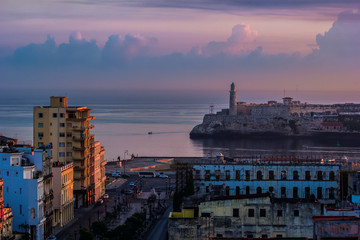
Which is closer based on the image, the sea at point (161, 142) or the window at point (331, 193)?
the window at point (331, 193)

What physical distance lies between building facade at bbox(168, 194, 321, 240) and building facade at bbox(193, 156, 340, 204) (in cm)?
843

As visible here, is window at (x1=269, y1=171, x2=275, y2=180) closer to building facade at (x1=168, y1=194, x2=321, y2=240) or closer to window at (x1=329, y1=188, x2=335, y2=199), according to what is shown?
window at (x1=329, y1=188, x2=335, y2=199)

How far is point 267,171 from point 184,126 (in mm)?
105282

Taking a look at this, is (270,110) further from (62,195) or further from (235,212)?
(235,212)

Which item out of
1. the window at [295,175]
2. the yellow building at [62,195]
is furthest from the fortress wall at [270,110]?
the yellow building at [62,195]

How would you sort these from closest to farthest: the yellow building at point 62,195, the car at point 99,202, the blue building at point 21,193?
the blue building at point 21,193 < the yellow building at point 62,195 < the car at point 99,202

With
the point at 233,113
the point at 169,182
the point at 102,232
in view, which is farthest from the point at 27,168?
the point at 233,113

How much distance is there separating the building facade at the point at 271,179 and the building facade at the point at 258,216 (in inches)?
332

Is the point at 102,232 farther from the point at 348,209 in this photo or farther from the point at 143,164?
the point at 143,164

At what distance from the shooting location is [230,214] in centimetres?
2617

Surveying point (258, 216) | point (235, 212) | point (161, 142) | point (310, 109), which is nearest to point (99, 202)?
point (235, 212)

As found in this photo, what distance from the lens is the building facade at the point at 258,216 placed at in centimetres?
2597

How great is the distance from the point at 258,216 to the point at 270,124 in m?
103

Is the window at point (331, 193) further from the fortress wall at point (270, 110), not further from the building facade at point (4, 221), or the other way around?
the fortress wall at point (270, 110)
